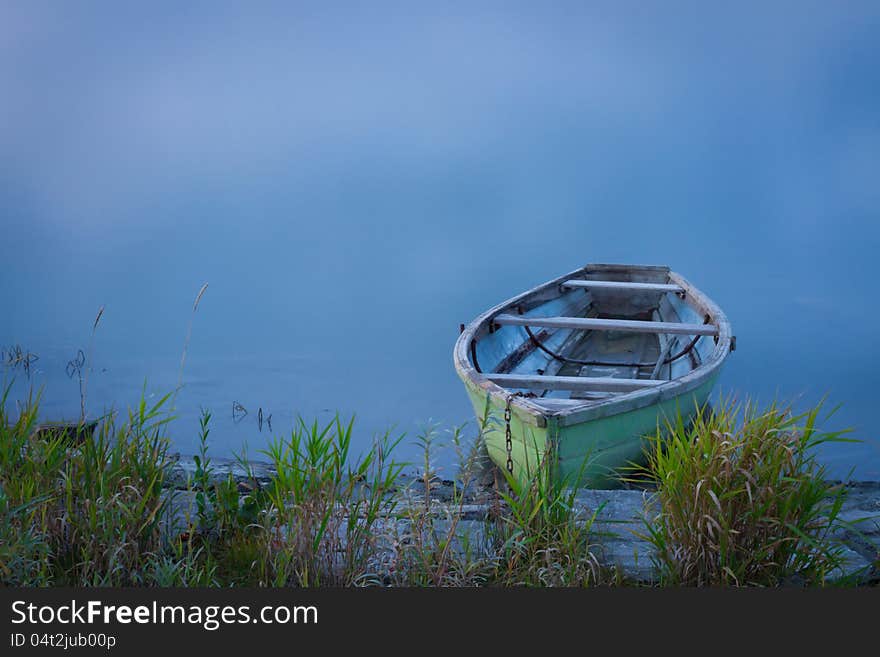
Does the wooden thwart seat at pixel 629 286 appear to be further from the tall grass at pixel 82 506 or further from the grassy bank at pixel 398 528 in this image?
the tall grass at pixel 82 506

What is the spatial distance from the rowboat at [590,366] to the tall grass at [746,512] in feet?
1.38

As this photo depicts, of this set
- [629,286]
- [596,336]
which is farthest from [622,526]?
[629,286]

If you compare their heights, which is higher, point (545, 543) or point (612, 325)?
point (612, 325)

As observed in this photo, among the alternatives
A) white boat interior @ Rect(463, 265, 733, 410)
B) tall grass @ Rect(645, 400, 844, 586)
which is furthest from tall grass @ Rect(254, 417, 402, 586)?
white boat interior @ Rect(463, 265, 733, 410)

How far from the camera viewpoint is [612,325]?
678 centimetres

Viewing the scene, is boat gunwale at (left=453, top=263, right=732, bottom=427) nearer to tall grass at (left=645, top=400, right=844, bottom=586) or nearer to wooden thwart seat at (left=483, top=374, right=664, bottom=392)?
wooden thwart seat at (left=483, top=374, right=664, bottom=392)

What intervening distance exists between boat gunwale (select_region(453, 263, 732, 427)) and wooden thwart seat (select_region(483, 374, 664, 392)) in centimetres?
23

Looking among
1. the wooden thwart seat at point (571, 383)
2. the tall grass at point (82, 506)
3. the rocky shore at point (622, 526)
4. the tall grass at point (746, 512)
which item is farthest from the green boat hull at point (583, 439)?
the tall grass at point (82, 506)

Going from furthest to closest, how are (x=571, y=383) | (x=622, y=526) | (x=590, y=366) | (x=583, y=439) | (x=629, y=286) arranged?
(x=629, y=286) → (x=590, y=366) → (x=571, y=383) → (x=583, y=439) → (x=622, y=526)

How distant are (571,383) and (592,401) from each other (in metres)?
0.85

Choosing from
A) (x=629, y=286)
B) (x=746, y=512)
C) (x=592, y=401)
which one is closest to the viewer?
(x=746, y=512)

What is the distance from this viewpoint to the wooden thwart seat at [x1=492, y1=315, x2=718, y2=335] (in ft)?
21.6

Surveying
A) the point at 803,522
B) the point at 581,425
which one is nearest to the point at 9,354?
the point at 581,425

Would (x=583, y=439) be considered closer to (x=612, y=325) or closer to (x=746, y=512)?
Result: (x=746, y=512)
